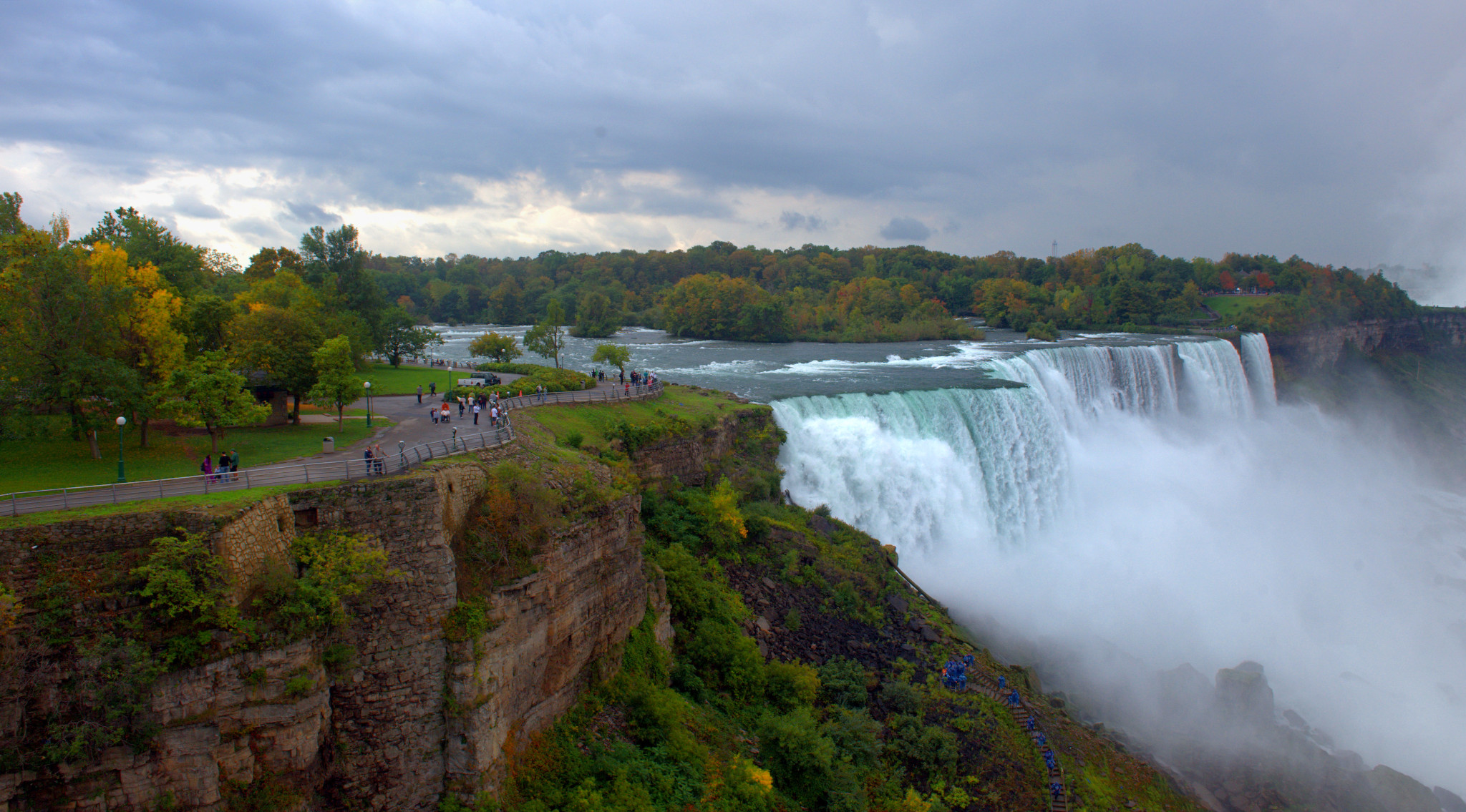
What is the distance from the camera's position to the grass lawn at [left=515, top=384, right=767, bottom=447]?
22203 millimetres

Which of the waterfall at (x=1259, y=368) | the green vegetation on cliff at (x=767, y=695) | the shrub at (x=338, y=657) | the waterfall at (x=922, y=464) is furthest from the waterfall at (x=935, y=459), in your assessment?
the waterfall at (x=1259, y=368)

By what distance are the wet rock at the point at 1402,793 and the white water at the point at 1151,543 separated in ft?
9.36

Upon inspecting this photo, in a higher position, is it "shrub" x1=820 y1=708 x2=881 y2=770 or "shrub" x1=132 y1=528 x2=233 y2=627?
"shrub" x1=132 y1=528 x2=233 y2=627

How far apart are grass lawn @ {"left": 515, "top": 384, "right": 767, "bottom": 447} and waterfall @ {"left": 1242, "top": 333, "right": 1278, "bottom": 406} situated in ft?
159

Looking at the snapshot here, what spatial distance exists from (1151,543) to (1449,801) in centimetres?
1373

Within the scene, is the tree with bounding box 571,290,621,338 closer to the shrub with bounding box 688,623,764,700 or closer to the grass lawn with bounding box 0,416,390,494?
the grass lawn with bounding box 0,416,390,494

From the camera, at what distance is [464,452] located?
1547cm

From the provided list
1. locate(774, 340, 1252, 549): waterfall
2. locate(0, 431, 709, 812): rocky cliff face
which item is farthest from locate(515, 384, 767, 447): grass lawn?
locate(0, 431, 709, 812): rocky cliff face

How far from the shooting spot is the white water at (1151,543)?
25359mm

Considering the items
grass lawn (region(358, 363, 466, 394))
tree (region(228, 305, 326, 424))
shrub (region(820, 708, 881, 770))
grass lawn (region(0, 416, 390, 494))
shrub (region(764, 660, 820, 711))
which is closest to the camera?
grass lawn (region(0, 416, 390, 494))

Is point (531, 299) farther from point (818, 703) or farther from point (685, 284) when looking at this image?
point (818, 703)

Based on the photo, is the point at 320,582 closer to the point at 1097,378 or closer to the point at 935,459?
the point at 935,459

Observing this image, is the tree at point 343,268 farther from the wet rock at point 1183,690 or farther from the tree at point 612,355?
the wet rock at point 1183,690

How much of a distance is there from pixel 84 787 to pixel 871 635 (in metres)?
16.9
